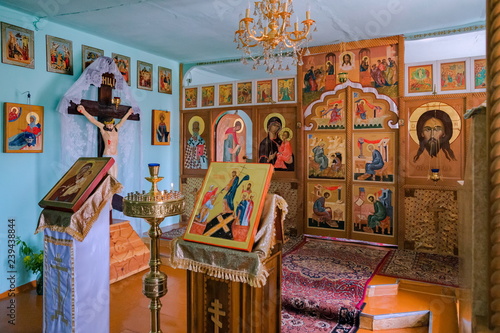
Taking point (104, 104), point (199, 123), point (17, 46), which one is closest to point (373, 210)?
point (199, 123)

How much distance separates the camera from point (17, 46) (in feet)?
15.2

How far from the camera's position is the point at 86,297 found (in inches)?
106

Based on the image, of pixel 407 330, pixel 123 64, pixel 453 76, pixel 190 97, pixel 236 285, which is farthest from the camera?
pixel 190 97

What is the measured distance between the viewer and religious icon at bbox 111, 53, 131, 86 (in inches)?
244

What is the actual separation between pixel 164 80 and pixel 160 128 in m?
0.98

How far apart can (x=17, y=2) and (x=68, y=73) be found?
1.12 meters

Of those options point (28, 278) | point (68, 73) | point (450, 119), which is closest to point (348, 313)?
point (450, 119)

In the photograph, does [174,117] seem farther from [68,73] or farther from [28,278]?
[28,278]

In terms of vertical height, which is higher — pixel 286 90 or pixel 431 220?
pixel 286 90

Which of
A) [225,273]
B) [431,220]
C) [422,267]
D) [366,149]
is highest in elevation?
[366,149]

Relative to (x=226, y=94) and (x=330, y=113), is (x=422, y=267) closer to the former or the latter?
(x=330, y=113)

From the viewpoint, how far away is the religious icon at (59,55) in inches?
200

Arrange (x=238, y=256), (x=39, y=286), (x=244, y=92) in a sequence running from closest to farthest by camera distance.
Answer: (x=238, y=256)
(x=39, y=286)
(x=244, y=92)

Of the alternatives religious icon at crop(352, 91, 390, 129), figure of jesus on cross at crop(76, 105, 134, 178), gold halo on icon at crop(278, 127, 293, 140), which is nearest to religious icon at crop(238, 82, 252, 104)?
gold halo on icon at crop(278, 127, 293, 140)
